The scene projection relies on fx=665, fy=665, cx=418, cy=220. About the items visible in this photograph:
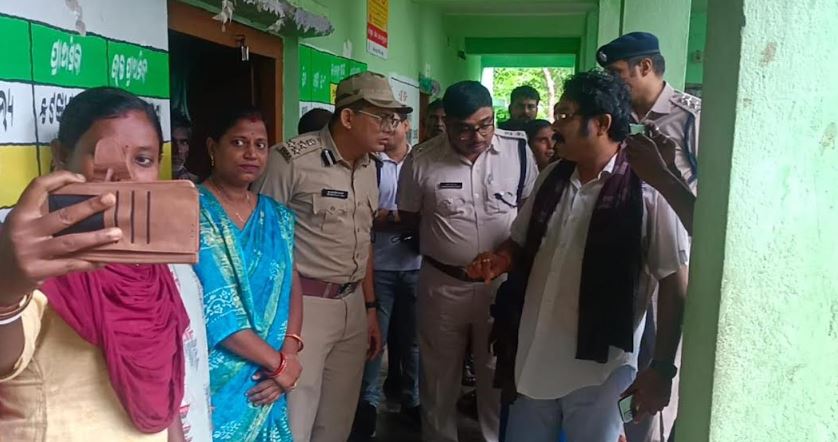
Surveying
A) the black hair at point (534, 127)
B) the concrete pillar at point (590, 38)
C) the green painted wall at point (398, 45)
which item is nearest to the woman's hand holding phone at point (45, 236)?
the green painted wall at point (398, 45)

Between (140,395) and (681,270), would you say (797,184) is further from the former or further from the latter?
(140,395)

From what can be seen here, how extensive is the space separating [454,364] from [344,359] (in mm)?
643

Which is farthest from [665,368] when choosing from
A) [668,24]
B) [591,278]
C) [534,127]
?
[668,24]

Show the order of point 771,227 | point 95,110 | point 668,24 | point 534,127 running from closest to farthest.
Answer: point 771,227 → point 95,110 → point 534,127 → point 668,24

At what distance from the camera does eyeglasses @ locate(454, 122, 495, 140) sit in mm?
2688

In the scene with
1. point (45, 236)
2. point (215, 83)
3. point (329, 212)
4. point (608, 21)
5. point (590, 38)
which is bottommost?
point (329, 212)

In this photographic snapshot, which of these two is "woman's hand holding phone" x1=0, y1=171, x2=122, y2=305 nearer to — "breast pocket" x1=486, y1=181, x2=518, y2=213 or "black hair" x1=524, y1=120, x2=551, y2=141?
"breast pocket" x1=486, y1=181, x2=518, y2=213

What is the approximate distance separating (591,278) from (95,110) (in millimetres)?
1212

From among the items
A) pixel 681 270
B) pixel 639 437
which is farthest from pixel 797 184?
pixel 639 437

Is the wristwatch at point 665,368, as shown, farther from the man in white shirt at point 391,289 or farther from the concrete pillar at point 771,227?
Result: the man in white shirt at point 391,289

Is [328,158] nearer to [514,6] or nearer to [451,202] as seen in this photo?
[451,202]

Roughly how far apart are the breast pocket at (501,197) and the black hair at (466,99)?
32cm

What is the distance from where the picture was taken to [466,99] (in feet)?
8.63

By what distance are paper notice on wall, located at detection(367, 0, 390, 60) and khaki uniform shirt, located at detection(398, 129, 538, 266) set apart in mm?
2287
